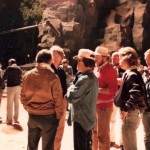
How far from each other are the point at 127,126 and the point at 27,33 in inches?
810

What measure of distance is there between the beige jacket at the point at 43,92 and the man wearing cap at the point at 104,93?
1.04m

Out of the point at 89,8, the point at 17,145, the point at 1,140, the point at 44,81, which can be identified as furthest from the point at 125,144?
the point at 89,8

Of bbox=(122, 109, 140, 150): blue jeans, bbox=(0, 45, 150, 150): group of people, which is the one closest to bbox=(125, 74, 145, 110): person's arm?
bbox=(0, 45, 150, 150): group of people

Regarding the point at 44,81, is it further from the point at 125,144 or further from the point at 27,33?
the point at 27,33

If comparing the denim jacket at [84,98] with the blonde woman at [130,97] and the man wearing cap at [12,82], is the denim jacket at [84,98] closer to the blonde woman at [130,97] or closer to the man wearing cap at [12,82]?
the blonde woman at [130,97]

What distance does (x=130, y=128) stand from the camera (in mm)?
4473

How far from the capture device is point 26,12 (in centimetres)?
2444

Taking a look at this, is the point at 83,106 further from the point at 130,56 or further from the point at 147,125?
the point at 147,125

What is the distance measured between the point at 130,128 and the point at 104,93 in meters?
0.89

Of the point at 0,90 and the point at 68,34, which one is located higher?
the point at 68,34

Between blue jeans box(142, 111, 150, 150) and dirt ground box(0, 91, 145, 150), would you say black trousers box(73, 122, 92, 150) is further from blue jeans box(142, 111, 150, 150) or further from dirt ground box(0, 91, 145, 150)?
dirt ground box(0, 91, 145, 150)

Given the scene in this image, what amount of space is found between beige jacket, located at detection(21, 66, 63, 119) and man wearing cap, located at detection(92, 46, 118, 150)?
1.04 meters

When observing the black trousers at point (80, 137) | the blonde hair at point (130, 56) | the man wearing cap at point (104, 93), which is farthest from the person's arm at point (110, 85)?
the black trousers at point (80, 137)

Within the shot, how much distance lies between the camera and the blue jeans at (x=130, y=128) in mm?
4457
